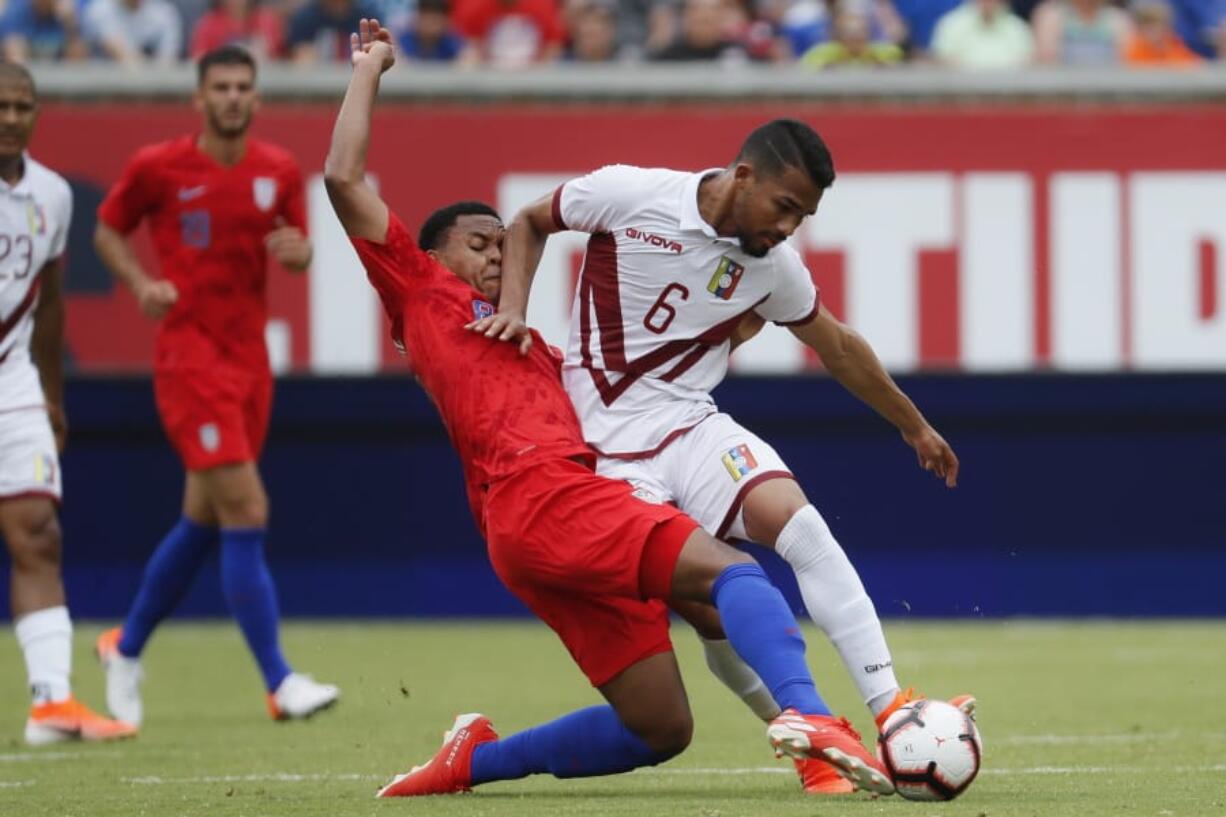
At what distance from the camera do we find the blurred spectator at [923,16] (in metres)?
16.2

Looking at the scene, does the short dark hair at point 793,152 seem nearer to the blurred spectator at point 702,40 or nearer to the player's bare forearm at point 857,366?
the player's bare forearm at point 857,366

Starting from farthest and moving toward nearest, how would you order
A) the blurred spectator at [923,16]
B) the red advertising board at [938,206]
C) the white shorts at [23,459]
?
the blurred spectator at [923,16], the red advertising board at [938,206], the white shorts at [23,459]

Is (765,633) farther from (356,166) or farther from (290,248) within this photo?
(290,248)

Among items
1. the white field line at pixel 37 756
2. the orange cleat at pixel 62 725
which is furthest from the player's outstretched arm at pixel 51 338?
the white field line at pixel 37 756

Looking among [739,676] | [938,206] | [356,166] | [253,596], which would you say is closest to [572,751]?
[739,676]

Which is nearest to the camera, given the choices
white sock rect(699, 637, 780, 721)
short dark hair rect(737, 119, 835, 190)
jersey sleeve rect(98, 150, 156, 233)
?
short dark hair rect(737, 119, 835, 190)

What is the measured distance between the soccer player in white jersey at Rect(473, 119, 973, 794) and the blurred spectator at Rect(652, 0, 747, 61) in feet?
26.7

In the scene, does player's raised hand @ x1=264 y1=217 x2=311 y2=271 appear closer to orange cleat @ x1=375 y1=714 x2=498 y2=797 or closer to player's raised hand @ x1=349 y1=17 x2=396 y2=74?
player's raised hand @ x1=349 y1=17 x2=396 y2=74

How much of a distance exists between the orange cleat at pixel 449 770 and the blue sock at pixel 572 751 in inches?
1.2

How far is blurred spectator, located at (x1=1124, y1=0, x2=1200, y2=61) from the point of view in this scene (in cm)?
1536

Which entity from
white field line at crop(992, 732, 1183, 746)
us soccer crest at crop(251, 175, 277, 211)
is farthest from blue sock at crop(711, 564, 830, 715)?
us soccer crest at crop(251, 175, 277, 211)

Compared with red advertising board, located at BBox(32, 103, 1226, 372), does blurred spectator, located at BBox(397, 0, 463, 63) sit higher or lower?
higher

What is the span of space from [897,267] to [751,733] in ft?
19.0

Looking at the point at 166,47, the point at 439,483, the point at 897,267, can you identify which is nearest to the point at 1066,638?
the point at 897,267
